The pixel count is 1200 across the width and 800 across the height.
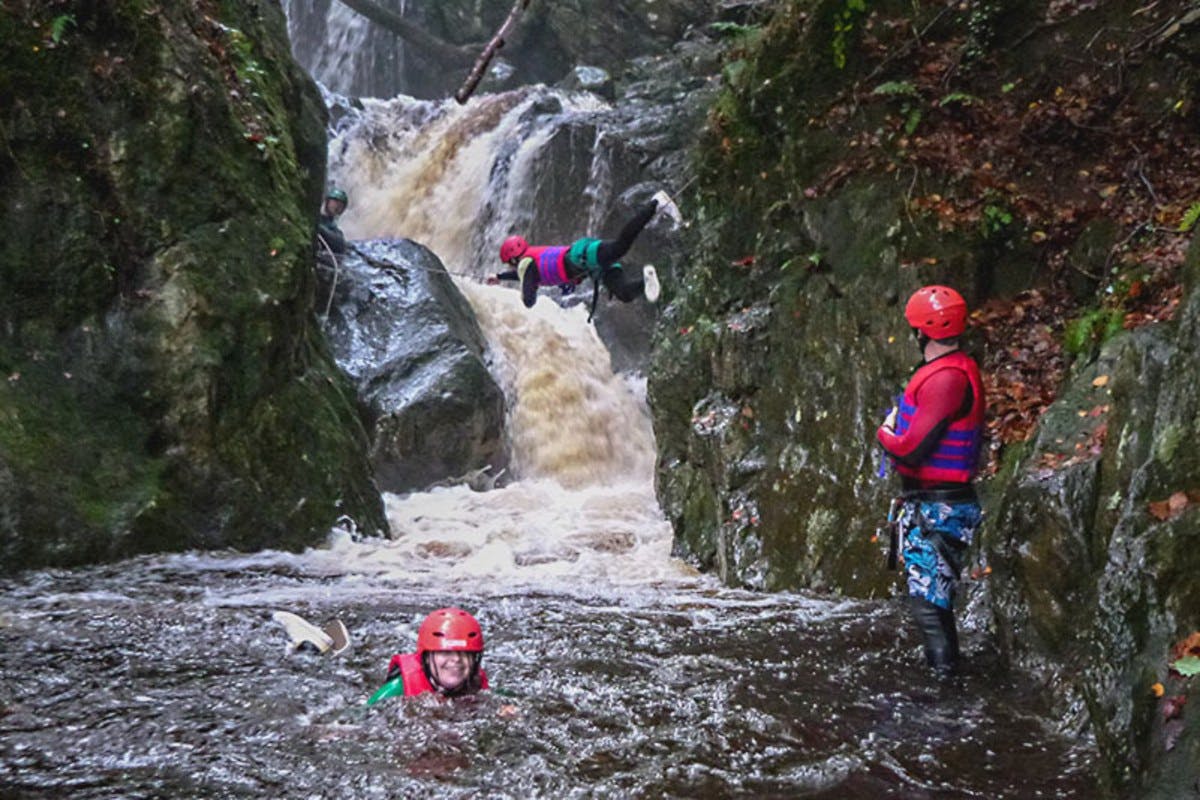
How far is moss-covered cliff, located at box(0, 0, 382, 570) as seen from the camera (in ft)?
28.0

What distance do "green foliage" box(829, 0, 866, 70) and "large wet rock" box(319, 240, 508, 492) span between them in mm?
7697

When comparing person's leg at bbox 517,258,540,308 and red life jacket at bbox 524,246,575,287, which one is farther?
red life jacket at bbox 524,246,575,287

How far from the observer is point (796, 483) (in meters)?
8.44

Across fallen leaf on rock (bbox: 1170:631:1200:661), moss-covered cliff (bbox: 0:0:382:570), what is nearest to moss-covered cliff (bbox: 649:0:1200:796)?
fallen leaf on rock (bbox: 1170:631:1200:661)

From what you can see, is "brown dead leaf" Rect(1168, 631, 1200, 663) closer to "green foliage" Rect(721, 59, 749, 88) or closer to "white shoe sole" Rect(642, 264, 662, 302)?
"white shoe sole" Rect(642, 264, 662, 302)

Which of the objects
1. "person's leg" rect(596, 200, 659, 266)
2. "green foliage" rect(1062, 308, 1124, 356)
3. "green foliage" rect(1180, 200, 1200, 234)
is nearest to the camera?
"green foliage" rect(1180, 200, 1200, 234)

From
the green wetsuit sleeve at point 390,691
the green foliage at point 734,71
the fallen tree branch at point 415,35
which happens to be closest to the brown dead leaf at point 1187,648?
the green wetsuit sleeve at point 390,691

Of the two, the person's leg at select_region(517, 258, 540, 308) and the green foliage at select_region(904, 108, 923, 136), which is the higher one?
the green foliage at select_region(904, 108, 923, 136)

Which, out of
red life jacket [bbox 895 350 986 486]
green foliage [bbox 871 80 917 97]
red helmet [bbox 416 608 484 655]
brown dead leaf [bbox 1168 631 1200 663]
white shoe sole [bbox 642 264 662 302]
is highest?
green foliage [bbox 871 80 917 97]

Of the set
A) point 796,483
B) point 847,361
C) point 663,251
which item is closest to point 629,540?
point 796,483

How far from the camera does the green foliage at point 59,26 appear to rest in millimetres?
8992

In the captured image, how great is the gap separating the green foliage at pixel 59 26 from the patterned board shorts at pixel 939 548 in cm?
880

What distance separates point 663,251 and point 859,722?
1638 cm

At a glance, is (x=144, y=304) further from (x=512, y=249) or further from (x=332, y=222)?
(x=332, y=222)
